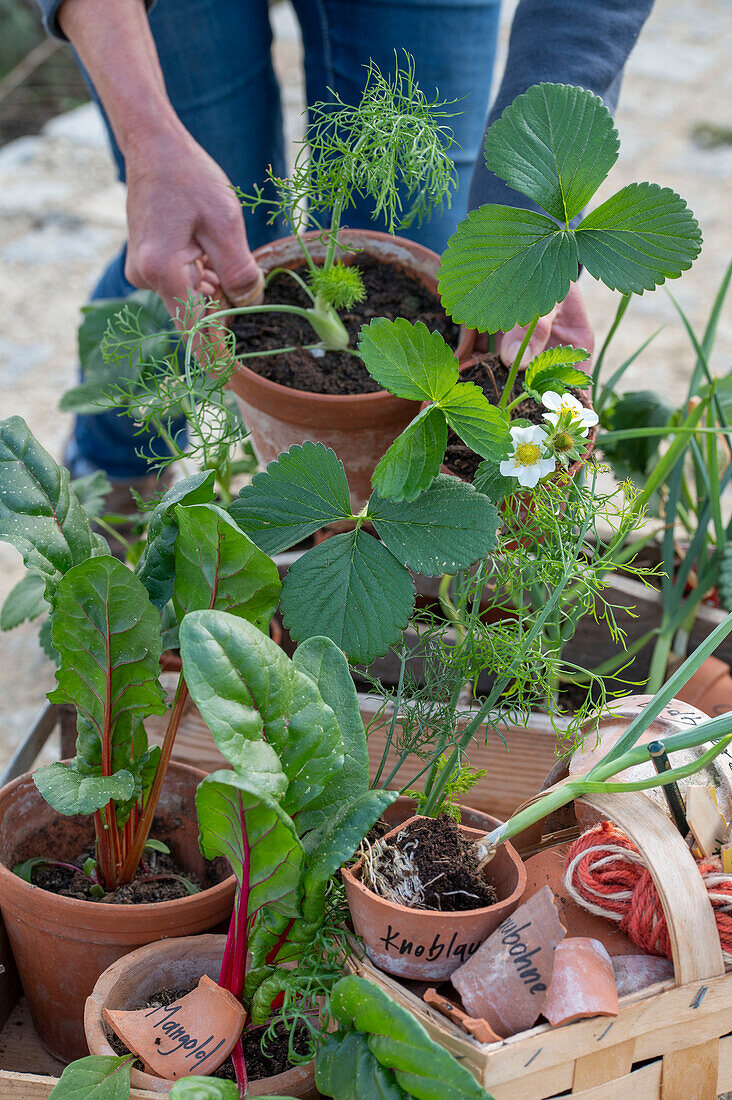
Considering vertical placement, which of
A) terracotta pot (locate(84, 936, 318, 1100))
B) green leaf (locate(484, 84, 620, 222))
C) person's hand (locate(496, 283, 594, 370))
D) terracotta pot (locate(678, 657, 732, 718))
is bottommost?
terracotta pot (locate(84, 936, 318, 1100))

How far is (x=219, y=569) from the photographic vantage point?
0.65 m

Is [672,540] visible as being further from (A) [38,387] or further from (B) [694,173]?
(B) [694,173]

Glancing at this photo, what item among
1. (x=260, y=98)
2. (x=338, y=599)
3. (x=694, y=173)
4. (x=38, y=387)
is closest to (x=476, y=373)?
(x=338, y=599)

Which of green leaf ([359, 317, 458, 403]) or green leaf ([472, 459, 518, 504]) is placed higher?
green leaf ([359, 317, 458, 403])

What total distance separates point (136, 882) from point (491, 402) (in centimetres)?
50

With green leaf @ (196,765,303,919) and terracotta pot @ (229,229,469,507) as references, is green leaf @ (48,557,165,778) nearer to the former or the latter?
green leaf @ (196,765,303,919)

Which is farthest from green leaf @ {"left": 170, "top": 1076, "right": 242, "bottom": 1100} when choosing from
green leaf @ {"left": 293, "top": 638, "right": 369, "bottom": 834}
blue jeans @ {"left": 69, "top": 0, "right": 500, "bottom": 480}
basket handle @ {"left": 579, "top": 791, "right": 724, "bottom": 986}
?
blue jeans @ {"left": 69, "top": 0, "right": 500, "bottom": 480}

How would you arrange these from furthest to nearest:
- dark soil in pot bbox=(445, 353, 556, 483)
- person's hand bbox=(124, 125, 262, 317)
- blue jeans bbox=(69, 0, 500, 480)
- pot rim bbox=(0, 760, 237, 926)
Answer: blue jeans bbox=(69, 0, 500, 480), person's hand bbox=(124, 125, 262, 317), dark soil in pot bbox=(445, 353, 556, 483), pot rim bbox=(0, 760, 237, 926)

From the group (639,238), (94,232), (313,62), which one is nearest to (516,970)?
(639,238)

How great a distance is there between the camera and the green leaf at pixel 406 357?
26.2 inches

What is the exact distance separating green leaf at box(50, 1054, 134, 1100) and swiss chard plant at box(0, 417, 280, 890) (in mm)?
150

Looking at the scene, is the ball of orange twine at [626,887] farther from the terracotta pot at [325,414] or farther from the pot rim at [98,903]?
the terracotta pot at [325,414]

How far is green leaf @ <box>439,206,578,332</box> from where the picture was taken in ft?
2.22

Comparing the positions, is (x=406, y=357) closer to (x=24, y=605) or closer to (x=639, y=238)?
(x=639, y=238)
